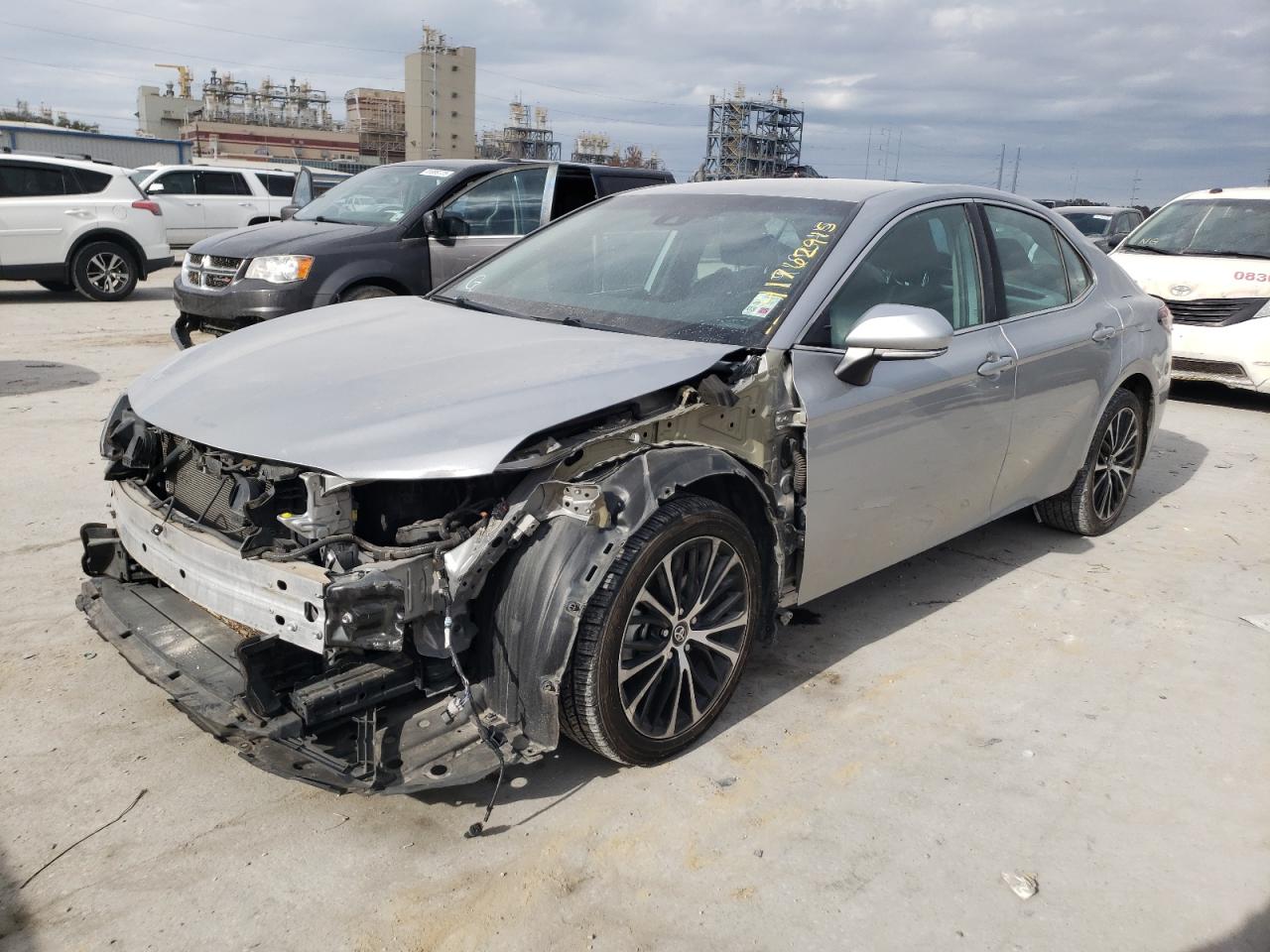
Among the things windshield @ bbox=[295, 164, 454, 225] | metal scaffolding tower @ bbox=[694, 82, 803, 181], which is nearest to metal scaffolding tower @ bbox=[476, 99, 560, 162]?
metal scaffolding tower @ bbox=[694, 82, 803, 181]

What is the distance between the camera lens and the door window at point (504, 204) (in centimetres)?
891

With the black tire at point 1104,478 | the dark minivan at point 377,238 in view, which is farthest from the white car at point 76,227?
the black tire at point 1104,478

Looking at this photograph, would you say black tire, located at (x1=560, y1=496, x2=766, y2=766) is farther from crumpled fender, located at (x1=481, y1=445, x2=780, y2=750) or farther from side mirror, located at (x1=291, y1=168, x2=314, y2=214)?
side mirror, located at (x1=291, y1=168, x2=314, y2=214)

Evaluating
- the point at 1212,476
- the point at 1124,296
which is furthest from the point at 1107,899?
the point at 1212,476

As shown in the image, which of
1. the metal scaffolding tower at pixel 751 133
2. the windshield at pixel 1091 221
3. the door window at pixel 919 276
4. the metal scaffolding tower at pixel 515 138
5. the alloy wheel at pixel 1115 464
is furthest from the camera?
the metal scaffolding tower at pixel 515 138

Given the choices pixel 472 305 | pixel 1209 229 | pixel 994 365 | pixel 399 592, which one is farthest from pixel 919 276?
pixel 1209 229

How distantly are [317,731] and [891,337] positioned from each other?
205cm

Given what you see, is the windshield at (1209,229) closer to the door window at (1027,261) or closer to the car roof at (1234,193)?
the car roof at (1234,193)

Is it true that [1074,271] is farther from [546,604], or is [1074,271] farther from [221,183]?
[221,183]

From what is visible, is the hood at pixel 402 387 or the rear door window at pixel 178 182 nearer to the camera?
the hood at pixel 402 387

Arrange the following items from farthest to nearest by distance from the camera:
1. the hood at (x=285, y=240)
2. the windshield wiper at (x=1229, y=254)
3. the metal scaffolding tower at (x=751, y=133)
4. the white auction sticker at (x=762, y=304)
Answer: the metal scaffolding tower at (x=751, y=133)
the windshield wiper at (x=1229, y=254)
the hood at (x=285, y=240)
the white auction sticker at (x=762, y=304)

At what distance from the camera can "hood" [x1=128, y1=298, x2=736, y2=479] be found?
2612 mm

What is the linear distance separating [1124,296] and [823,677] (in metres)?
2.80

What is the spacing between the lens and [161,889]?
8.30 feet
